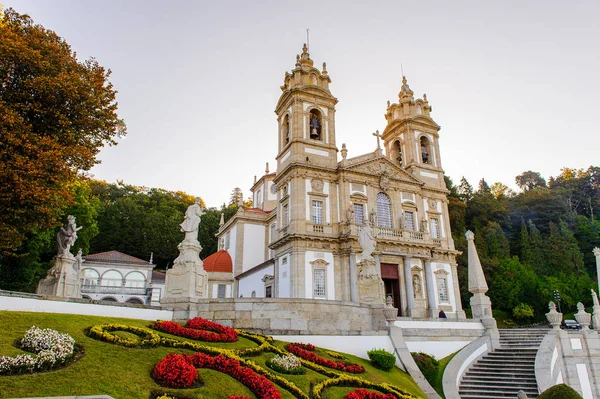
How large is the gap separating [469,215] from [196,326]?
5264 cm

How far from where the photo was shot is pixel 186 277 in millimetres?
13172

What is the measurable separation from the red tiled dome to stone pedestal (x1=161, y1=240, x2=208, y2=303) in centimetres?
2172

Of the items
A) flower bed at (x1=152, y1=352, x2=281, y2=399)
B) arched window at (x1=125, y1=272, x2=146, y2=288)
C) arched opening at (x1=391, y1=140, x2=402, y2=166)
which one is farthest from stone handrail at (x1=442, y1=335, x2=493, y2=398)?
arched window at (x1=125, y1=272, x2=146, y2=288)

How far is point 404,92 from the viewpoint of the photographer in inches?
1407

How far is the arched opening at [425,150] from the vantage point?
34.4m

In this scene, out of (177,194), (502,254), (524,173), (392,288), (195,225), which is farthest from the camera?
(524,173)

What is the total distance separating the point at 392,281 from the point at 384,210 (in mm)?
4960

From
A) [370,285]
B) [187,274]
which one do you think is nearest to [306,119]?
[370,285]

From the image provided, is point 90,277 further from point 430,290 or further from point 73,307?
point 73,307

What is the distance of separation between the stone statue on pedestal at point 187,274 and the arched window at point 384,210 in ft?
57.6

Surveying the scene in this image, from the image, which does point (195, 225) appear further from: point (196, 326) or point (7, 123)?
point (7, 123)

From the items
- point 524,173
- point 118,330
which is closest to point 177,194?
point 118,330

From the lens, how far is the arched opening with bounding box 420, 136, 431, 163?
34.4 m

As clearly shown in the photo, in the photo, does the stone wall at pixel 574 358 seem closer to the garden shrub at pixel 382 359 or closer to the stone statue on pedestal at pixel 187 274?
the garden shrub at pixel 382 359
